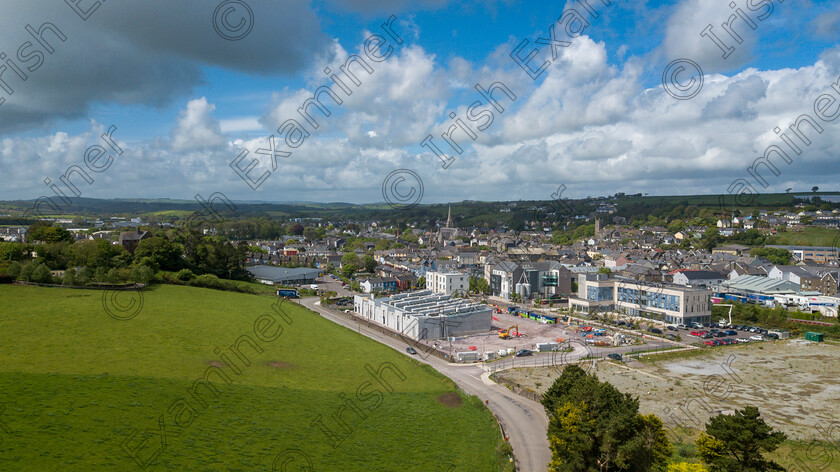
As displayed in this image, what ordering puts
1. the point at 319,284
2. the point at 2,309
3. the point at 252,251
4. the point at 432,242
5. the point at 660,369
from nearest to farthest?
the point at 2,309 < the point at 660,369 < the point at 319,284 < the point at 252,251 < the point at 432,242

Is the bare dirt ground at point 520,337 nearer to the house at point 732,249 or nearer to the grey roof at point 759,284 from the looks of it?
the grey roof at point 759,284

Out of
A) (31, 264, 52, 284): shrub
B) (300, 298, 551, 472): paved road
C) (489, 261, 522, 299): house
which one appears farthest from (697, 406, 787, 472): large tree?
(489, 261, 522, 299): house

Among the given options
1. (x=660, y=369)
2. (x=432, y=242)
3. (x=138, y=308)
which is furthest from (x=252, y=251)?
(x=660, y=369)

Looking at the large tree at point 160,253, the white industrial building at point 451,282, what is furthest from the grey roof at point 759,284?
the large tree at point 160,253

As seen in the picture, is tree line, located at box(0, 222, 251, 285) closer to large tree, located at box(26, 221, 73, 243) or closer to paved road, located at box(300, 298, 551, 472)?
large tree, located at box(26, 221, 73, 243)

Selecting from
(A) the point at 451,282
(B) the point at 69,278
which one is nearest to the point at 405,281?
(A) the point at 451,282

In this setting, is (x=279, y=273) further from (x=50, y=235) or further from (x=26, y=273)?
(x=26, y=273)

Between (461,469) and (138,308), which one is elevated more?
(138,308)

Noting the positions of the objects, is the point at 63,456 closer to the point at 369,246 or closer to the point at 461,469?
the point at 461,469
